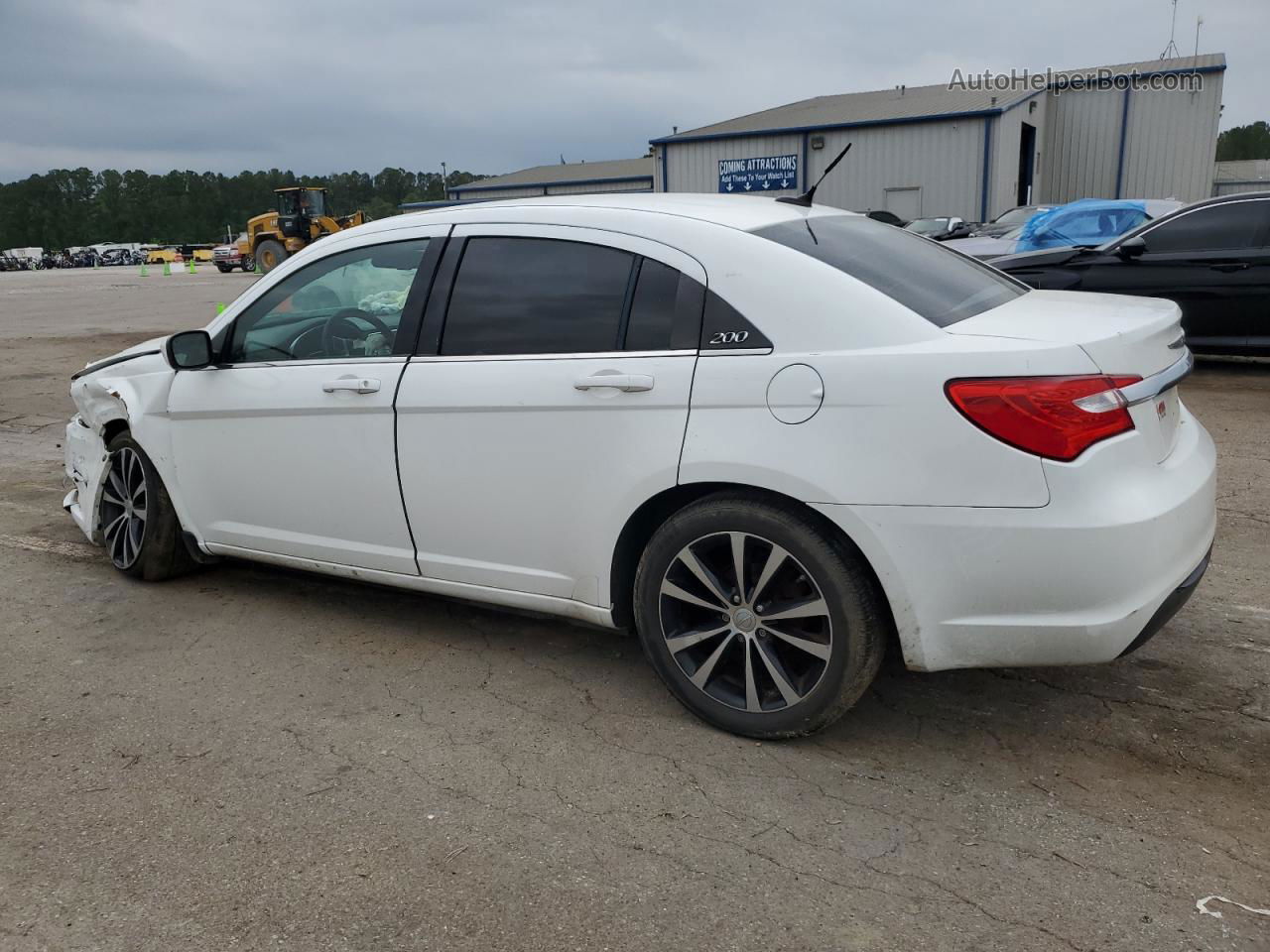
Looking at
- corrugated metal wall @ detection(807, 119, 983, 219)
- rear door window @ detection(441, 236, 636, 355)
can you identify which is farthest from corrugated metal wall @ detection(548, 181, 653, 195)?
rear door window @ detection(441, 236, 636, 355)

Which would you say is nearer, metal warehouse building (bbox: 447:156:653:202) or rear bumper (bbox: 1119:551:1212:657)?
rear bumper (bbox: 1119:551:1212:657)

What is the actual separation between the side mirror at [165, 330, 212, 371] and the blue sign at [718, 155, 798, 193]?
26668 mm

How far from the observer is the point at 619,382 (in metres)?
3.24

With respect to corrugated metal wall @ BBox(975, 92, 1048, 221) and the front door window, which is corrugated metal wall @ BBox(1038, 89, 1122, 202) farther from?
the front door window

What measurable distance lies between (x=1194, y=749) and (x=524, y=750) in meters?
2.02

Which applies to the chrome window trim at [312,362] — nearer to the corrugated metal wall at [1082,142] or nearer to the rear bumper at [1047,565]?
the rear bumper at [1047,565]

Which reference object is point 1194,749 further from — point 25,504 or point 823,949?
point 25,504

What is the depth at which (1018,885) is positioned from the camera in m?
2.50

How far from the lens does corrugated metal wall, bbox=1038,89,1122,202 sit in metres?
29.7

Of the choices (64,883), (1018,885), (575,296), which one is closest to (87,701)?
(64,883)

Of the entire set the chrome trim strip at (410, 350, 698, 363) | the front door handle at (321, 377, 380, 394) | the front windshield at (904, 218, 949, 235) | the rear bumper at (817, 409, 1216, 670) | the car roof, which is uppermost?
the car roof

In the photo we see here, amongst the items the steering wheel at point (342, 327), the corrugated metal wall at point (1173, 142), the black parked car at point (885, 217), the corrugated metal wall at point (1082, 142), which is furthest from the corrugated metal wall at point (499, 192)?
the steering wheel at point (342, 327)

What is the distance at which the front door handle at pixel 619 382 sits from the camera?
321cm

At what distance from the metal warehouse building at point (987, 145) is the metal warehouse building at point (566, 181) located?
45.0 ft
